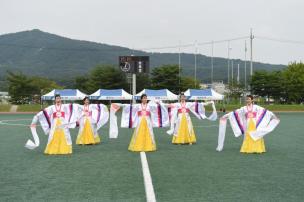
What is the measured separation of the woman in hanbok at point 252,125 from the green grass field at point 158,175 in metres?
0.37

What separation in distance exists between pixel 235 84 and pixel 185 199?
7650 centimetres

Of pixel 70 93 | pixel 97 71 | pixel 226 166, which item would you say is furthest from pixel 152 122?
pixel 97 71

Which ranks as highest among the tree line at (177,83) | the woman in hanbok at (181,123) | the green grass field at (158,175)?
the tree line at (177,83)

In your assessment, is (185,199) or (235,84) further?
(235,84)

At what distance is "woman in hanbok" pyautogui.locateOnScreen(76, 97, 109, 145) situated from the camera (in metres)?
14.8

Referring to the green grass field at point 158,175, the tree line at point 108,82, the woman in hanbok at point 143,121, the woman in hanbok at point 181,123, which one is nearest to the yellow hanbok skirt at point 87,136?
the woman in hanbok at point 143,121

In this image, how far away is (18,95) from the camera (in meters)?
65.1

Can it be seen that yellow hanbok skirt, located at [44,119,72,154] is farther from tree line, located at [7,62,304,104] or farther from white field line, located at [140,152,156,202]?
tree line, located at [7,62,304,104]

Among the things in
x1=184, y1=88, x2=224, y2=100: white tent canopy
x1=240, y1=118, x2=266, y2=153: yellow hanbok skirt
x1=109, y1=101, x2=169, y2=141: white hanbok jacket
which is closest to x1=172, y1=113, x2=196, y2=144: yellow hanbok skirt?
x1=109, y1=101, x2=169, y2=141: white hanbok jacket

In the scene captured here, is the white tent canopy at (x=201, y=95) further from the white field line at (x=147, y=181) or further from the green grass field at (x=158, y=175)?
the white field line at (x=147, y=181)

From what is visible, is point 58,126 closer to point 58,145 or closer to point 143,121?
point 58,145

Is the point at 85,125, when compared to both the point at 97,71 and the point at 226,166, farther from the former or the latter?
the point at 97,71

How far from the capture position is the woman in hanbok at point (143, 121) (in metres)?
12.6

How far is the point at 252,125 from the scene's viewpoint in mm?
12477
